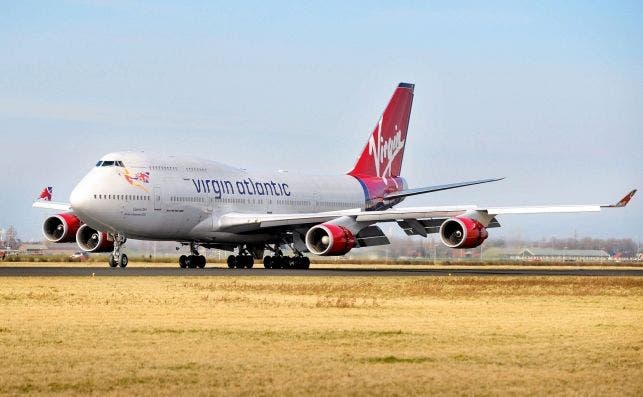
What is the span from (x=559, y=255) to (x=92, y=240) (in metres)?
48.7

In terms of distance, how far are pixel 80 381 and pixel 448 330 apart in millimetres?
8274

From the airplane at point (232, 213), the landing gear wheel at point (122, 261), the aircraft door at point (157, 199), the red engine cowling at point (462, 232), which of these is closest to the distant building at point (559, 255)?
the airplane at point (232, 213)

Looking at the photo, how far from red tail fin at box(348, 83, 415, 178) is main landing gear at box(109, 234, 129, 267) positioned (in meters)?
17.5

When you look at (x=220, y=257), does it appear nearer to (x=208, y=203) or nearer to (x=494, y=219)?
(x=208, y=203)

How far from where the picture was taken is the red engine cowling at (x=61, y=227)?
176ft

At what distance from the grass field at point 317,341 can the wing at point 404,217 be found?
16.2 meters

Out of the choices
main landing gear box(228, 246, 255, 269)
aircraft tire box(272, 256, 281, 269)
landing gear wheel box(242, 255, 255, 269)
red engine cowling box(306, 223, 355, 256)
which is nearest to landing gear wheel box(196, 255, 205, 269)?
main landing gear box(228, 246, 255, 269)

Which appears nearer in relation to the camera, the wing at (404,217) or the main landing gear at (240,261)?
the wing at (404,217)

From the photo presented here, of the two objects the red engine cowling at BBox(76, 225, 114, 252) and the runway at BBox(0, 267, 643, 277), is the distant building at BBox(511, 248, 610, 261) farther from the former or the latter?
the red engine cowling at BBox(76, 225, 114, 252)

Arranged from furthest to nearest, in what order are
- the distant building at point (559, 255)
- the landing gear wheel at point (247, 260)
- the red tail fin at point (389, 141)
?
the distant building at point (559, 255) < the red tail fin at point (389, 141) < the landing gear wheel at point (247, 260)

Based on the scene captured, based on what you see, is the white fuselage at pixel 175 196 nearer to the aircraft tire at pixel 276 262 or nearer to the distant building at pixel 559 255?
the aircraft tire at pixel 276 262

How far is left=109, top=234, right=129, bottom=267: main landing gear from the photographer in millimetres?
49844

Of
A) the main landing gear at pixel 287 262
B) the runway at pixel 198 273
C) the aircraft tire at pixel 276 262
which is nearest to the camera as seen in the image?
the runway at pixel 198 273

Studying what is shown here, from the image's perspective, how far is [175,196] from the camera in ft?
167
